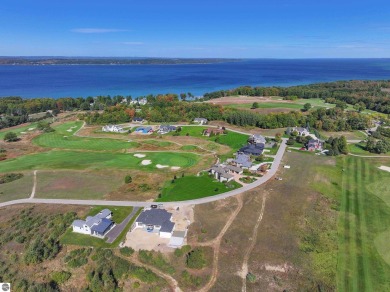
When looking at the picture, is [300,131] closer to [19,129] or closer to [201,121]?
[201,121]

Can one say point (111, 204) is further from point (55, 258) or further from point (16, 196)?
point (16, 196)

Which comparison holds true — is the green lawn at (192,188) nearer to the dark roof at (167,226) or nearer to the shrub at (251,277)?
the dark roof at (167,226)

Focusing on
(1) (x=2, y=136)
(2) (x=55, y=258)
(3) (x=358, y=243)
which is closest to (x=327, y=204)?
(3) (x=358, y=243)

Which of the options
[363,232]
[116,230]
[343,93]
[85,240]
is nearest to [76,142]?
[116,230]

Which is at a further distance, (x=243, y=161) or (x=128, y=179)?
(x=243, y=161)

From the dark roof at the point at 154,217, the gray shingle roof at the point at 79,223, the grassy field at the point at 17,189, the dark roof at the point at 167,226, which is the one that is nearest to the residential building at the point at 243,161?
the dark roof at the point at 154,217

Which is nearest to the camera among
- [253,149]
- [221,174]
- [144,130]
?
[221,174]

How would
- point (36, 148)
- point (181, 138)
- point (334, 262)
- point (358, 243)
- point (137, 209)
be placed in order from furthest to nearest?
1. point (181, 138)
2. point (36, 148)
3. point (137, 209)
4. point (358, 243)
5. point (334, 262)

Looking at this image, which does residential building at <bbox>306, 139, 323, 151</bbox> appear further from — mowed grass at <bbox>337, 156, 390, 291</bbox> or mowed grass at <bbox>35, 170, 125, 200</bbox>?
mowed grass at <bbox>35, 170, 125, 200</bbox>
